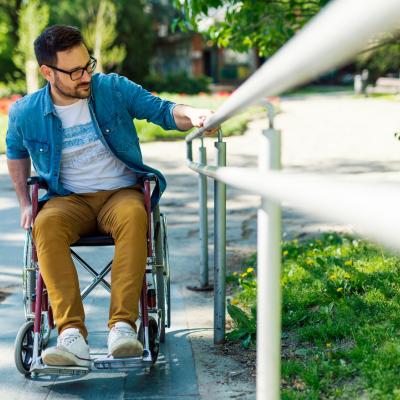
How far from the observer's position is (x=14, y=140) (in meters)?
3.55

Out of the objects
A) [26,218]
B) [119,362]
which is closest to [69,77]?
[26,218]

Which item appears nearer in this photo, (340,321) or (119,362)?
(119,362)

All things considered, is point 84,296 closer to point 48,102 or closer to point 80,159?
point 80,159

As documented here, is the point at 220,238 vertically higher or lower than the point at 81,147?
lower

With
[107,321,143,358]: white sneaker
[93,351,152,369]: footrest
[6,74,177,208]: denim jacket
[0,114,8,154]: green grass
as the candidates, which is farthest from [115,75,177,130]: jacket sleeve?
[0,114,8,154]: green grass

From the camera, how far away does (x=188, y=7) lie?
583 cm

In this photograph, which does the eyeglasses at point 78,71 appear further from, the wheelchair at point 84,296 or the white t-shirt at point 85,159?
the wheelchair at point 84,296

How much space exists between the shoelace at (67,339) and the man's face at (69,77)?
3.29 ft

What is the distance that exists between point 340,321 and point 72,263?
111 centimetres

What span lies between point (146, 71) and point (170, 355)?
32071 millimetres

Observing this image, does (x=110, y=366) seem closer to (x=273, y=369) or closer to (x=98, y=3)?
(x=273, y=369)

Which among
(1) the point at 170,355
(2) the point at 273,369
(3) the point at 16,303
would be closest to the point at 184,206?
(3) the point at 16,303

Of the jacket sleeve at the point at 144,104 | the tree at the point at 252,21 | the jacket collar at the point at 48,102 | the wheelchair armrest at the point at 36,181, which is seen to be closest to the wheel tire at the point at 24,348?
the wheelchair armrest at the point at 36,181

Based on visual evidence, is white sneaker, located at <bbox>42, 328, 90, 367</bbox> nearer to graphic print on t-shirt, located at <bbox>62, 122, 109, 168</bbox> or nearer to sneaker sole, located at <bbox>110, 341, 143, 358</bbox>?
sneaker sole, located at <bbox>110, 341, 143, 358</bbox>
